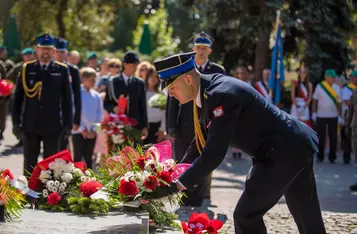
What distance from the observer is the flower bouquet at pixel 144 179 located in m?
6.32

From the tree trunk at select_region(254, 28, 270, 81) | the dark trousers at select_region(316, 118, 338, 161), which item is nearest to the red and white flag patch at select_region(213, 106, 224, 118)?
the dark trousers at select_region(316, 118, 338, 161)

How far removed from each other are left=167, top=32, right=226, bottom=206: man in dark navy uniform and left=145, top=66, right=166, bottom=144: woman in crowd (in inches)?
97.6

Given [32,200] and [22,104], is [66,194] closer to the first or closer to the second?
[32,200]

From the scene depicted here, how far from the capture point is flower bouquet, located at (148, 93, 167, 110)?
1245cm

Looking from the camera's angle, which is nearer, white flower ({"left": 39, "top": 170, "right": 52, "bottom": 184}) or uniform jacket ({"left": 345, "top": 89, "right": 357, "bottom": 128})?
white flower ({"left": 39, "top": 170, "right": 52, "bottom": 184})

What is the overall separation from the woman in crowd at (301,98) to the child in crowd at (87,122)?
18.2 feet

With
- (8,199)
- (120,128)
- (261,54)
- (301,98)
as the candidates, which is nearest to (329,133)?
(301,98)

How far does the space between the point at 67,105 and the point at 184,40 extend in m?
13.3

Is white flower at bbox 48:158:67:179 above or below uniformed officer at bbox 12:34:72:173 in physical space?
below

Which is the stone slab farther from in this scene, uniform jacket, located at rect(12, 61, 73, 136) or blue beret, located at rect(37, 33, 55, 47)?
blue beret, located at rect(37, 33, 55, 47)

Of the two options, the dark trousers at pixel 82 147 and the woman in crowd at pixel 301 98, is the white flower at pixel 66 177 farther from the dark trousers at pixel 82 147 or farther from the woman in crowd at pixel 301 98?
the woman in crowd at pixel 301 98

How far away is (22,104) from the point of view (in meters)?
10.0

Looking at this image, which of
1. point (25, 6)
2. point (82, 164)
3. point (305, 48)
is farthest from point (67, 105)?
point (25, 6)

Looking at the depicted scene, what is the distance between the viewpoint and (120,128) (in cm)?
1166
